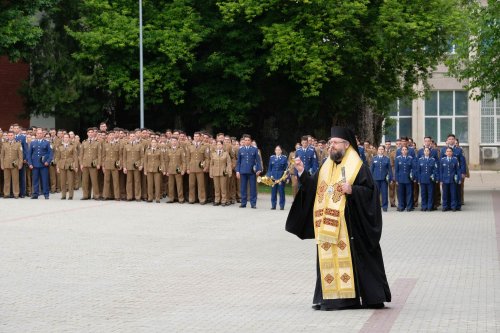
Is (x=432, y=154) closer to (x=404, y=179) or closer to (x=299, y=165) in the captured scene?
(x=404, y=179)

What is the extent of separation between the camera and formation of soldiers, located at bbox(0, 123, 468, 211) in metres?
30.6

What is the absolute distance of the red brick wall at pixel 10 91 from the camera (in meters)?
49.6

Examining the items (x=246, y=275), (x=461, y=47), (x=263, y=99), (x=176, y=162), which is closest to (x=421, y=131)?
(x=263, y=99)

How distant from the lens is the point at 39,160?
3375 centimetres

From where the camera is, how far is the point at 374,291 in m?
12.6

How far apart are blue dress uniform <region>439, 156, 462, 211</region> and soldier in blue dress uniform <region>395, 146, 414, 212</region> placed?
0.80 meters

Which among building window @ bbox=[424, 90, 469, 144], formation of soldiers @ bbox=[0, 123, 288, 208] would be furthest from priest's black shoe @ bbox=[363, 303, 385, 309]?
building window @ bbox=[424, 90, 469, 144]

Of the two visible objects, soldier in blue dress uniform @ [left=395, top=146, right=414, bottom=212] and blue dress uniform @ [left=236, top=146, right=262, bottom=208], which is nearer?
soldier in blue dress uniform @ [left=395, top=146, right=414, bottom=212]

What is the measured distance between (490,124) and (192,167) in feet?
116

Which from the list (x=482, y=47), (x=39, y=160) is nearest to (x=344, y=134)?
(x=39, y=160)

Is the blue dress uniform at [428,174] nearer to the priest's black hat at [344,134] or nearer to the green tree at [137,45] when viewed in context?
the green tree at [137,45]

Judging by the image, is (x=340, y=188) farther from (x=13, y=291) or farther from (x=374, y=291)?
(x=13, y=291)

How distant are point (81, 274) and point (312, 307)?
4.55 metres

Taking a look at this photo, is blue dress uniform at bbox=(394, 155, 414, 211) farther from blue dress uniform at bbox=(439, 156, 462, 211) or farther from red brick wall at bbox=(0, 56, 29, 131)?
red brick wall at bbox=(0, 56, 29, 131)
